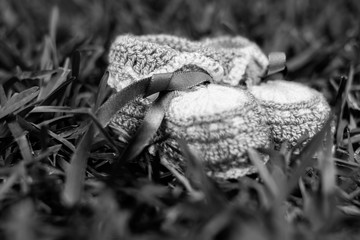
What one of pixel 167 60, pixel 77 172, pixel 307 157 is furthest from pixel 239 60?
pixel 77 172

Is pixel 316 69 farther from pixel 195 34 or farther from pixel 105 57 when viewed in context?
pixel 105 57

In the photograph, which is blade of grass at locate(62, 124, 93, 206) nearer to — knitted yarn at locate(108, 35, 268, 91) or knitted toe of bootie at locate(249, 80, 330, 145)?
knitted yarn at locate(108, 35, 268, 91)

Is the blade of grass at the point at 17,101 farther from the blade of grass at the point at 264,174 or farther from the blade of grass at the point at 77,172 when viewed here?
the blade of grass at the point at 264,174

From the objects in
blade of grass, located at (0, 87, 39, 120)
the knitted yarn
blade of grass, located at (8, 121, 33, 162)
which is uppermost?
the knitted yarn

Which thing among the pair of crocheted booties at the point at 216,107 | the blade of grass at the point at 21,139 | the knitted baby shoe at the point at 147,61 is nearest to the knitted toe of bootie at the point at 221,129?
the pair of crocheted booties at the point at 216,107

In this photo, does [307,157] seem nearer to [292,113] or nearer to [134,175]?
[292,113]

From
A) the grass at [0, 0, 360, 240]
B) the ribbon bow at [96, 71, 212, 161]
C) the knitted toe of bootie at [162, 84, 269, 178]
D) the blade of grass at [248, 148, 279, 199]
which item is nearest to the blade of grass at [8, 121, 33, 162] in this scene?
the grass at [0, 0, 360, 240]

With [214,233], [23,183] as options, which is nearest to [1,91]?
[23,183]
